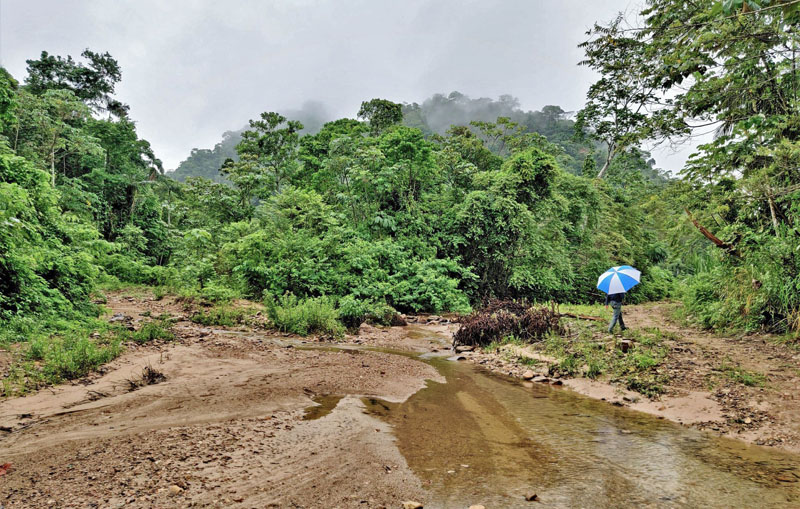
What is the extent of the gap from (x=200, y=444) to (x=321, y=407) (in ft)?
5.18

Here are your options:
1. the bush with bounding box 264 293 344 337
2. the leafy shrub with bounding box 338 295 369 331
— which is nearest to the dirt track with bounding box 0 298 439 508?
the bush with bounding box 264 293 344 337

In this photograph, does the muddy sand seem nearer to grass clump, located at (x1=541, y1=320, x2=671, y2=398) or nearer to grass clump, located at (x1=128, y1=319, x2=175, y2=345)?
grass clump, located at (x1=541, y1=320, x2=671, y2=398)

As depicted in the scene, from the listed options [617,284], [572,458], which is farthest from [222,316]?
[617,284]

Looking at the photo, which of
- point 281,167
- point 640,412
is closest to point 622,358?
point 640,412

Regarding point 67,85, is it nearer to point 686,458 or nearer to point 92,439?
point 92,439

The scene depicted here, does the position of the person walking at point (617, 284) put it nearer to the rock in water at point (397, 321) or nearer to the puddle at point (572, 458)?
the puddle at point (572, 458)

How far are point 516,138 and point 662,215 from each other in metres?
11.3

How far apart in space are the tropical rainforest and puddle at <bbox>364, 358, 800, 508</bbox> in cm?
421

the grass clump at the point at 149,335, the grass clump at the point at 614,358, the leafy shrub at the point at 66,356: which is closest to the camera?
the leafy shrub at the point at 66,356

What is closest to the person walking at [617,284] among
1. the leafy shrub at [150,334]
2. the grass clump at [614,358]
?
the grass clump at [614,358]

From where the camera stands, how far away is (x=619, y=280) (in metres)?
8.59

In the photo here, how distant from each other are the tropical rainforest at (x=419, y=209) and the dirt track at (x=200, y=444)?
1385 millimetres

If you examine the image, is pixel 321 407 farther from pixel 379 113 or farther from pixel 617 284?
pixel 379 113

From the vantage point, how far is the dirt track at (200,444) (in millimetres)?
2578
